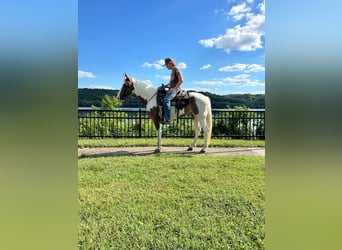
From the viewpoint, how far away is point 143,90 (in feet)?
13.1

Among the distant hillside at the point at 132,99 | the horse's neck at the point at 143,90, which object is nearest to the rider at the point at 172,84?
the horse's neck at the point at 143,90

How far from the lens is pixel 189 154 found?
4031 mm

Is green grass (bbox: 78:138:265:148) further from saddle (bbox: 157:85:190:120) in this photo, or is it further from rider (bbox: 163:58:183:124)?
saddle (bbox: 157:85:190:120)

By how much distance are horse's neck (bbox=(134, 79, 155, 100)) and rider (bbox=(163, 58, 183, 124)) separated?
0.84ft

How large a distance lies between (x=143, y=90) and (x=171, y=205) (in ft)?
7.11

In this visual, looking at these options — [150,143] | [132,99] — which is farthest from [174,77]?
[150,143]

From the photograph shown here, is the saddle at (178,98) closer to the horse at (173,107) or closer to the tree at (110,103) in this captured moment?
the horse at (173,107)

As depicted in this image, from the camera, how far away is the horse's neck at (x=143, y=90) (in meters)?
3.88

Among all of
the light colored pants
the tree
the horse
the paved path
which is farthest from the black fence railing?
the light colored pants

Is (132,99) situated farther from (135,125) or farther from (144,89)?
(135,125)
